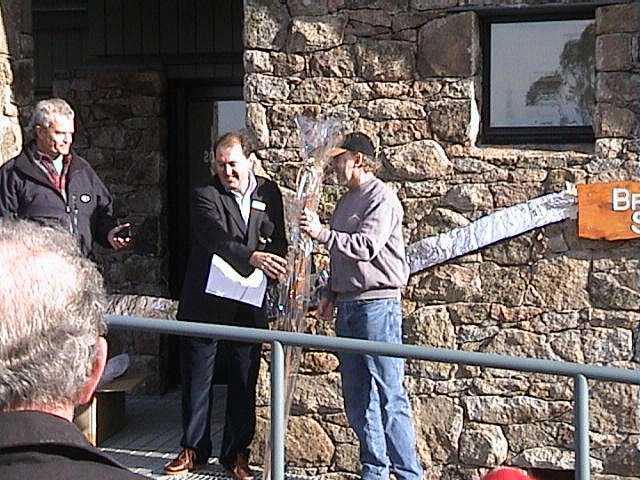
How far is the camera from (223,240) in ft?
16.7

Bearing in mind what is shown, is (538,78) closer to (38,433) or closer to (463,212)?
(463,212)

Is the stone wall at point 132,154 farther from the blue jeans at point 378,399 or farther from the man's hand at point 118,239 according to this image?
the blue jeans at point 378,399

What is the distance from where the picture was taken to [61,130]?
5.02 metres

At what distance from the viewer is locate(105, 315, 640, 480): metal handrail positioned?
3092 mm

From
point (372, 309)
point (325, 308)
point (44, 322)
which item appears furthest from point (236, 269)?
point (44, 322)

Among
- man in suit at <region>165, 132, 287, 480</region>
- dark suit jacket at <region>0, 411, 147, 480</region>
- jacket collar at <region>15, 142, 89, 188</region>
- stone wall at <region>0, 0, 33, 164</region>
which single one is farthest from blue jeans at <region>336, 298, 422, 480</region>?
dark suit jacket at <region>0, 411, 147, 480</region>

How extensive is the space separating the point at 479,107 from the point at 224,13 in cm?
252

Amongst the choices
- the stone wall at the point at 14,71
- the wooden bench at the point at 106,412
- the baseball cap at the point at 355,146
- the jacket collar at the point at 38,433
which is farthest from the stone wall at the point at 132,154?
the jacket collar at the point at 38,433

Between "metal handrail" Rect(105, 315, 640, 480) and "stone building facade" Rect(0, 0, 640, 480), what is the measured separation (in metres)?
1.90

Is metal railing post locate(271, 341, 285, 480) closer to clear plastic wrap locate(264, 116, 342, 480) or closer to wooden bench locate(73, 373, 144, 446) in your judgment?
clear plastic wrap locate(264, 116, 342, 480)

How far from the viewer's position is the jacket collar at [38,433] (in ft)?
5.21

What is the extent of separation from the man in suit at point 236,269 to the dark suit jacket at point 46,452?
3.30m

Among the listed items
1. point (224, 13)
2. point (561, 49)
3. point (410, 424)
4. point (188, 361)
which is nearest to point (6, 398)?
point (410, 424)

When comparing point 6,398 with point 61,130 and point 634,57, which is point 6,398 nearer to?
point 61,130
